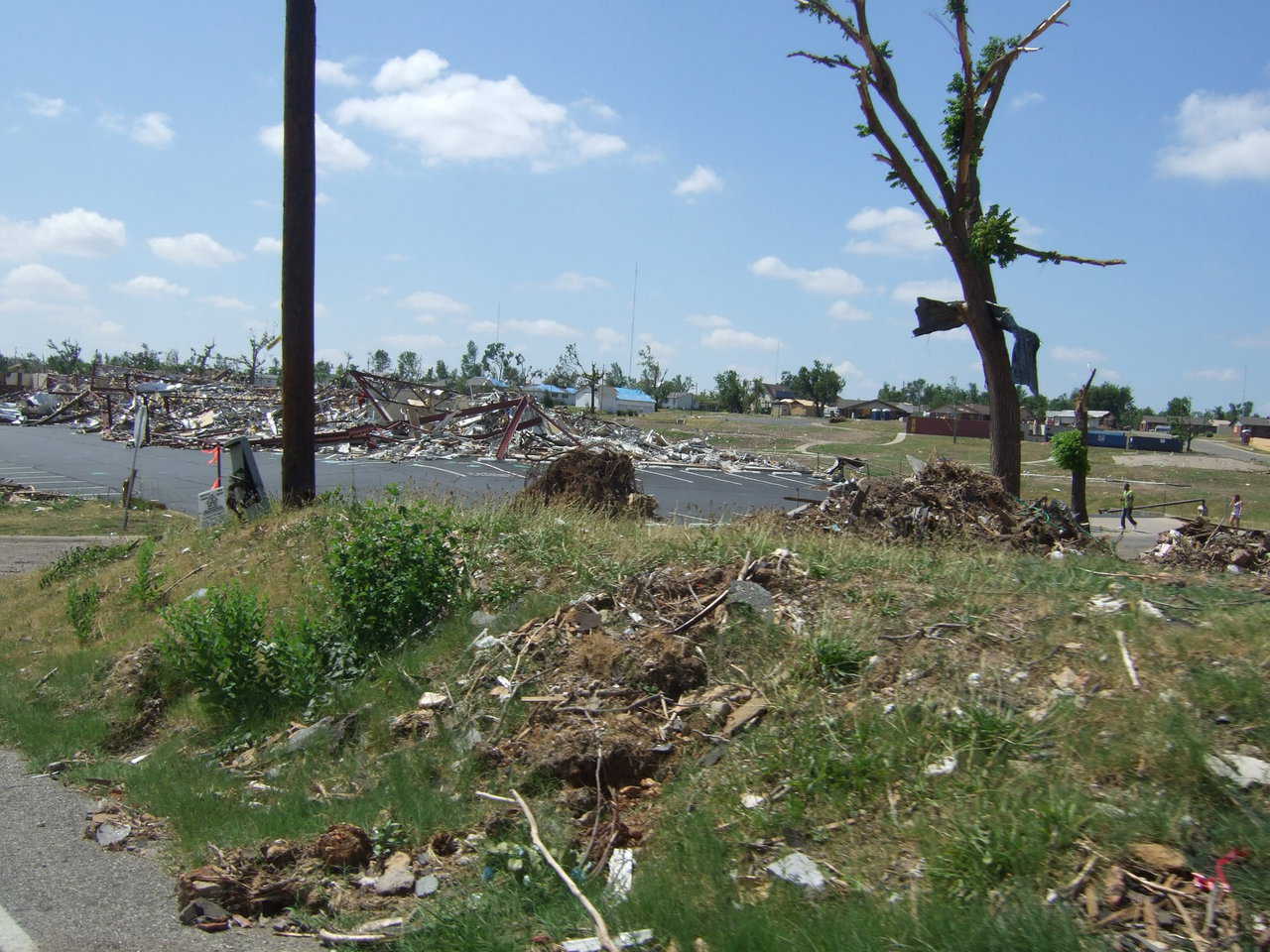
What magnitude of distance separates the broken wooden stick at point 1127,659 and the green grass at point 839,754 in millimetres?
50

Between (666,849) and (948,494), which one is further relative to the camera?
(948,494)

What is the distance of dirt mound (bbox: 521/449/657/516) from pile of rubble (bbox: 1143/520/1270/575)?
20.1ft

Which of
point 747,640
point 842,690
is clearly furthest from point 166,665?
point 842,690

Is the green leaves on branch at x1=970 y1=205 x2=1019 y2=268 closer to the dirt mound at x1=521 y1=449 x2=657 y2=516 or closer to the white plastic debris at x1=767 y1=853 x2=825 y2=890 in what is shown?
the dirt mound at x1=521 y1=449 x2=657 y2=516

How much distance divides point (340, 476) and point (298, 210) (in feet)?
72.3

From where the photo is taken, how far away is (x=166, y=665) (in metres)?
8.11

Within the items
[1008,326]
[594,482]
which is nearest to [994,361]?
[1008,326]

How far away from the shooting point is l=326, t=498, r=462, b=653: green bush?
24.9 feet

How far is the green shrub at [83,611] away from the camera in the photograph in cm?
992

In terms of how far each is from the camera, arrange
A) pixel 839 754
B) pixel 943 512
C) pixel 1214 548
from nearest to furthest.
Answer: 1. pixel 839 754
2. pixel 943 512
3. pixel 1214 548

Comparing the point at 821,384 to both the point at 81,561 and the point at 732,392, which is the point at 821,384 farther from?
the point at 81,561

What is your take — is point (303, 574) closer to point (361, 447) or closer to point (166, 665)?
point (166, 665)

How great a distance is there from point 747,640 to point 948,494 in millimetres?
6072

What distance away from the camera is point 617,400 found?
107 m
